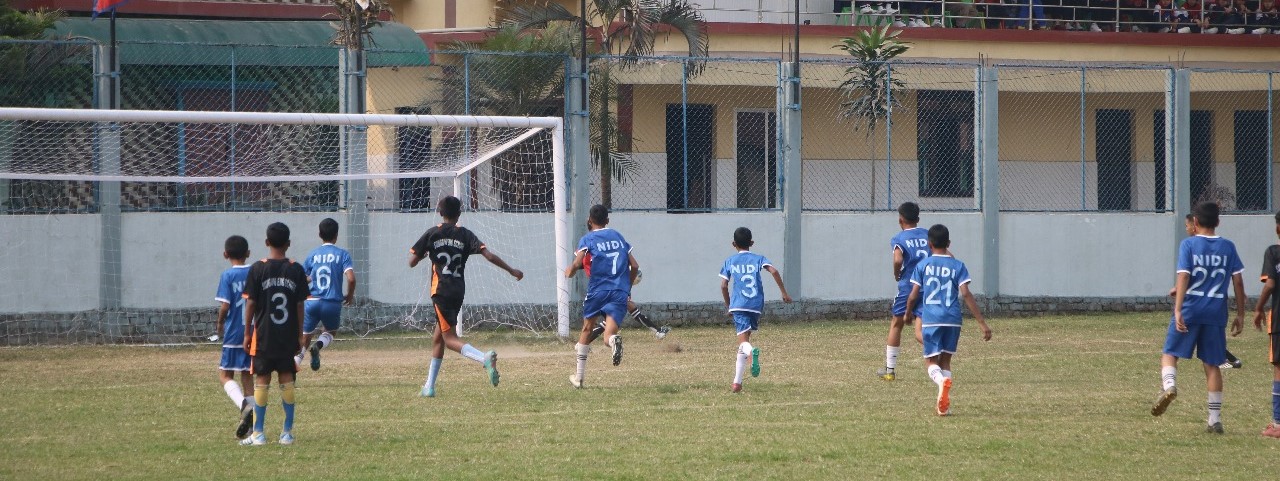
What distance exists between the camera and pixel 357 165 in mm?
18578

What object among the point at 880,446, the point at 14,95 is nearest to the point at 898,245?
the point at 880,446

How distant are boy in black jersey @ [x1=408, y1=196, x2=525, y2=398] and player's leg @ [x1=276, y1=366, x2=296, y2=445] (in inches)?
104

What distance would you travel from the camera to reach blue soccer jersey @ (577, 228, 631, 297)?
1241cm

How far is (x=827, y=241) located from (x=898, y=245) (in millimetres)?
7698

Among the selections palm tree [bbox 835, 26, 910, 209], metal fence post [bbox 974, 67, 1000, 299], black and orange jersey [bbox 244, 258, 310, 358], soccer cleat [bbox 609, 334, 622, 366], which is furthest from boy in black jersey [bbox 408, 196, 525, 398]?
metal fence post [bbox 974, 67, 1000, 299]

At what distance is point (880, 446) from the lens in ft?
28.8

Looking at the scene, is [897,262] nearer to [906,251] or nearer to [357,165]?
[906,251]

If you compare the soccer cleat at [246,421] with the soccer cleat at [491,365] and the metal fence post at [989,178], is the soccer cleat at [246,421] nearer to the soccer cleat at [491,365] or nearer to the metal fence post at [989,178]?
the soccer cleat at [491,365]

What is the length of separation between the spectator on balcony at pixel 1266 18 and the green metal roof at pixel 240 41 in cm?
1745

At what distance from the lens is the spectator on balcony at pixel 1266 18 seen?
27.9 metres

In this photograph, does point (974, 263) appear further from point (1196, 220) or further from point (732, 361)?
point (1196, 220)

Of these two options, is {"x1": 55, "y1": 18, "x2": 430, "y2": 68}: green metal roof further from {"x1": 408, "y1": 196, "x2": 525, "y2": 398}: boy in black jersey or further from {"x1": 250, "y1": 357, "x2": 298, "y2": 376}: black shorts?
{"x1": 250, "y1": 357, "x2": 298, "y2": 376}: black shorts

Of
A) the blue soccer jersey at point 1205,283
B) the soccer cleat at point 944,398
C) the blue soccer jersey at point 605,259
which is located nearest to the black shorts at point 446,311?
the blue soccer jersey at point 605,259

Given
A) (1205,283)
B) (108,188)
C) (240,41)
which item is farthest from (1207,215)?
(240,41)
